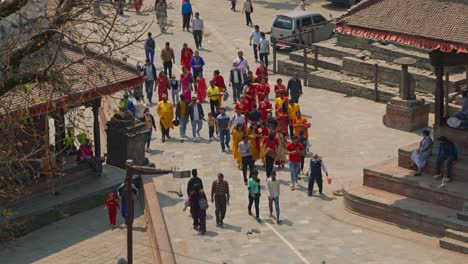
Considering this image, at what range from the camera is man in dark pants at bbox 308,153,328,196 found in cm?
2781

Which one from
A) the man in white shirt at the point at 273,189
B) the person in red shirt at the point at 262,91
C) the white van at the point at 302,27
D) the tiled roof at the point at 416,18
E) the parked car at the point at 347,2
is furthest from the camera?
the parked car at the point at 347,2

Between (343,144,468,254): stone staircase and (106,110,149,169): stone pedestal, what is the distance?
5776mm

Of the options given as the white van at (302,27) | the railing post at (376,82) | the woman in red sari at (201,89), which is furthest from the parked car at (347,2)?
the woman in red sari at (201,89)

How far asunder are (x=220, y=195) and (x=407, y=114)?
8742mm

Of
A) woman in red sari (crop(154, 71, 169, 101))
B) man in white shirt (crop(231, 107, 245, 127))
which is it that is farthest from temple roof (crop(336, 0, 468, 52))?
woman in red sari (crop(154, 71, 169, 101))

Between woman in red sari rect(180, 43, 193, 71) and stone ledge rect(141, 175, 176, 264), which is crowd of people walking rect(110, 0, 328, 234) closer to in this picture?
woman in red sari rect(180, 43, 193, 71)

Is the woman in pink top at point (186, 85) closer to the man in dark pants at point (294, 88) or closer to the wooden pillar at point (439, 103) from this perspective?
the man in dark pants at point (294, 88)

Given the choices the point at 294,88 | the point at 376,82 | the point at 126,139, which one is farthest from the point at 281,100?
the point at 126,139

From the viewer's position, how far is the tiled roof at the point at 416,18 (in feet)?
84.0

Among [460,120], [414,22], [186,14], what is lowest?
[460,120]

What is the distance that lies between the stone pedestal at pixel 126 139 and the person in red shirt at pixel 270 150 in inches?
131

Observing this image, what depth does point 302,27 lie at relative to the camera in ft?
137

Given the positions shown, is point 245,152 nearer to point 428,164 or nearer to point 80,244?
point 428,164

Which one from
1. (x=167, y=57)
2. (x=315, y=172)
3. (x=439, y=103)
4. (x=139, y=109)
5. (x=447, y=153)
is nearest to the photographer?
(x=447, y=153)
